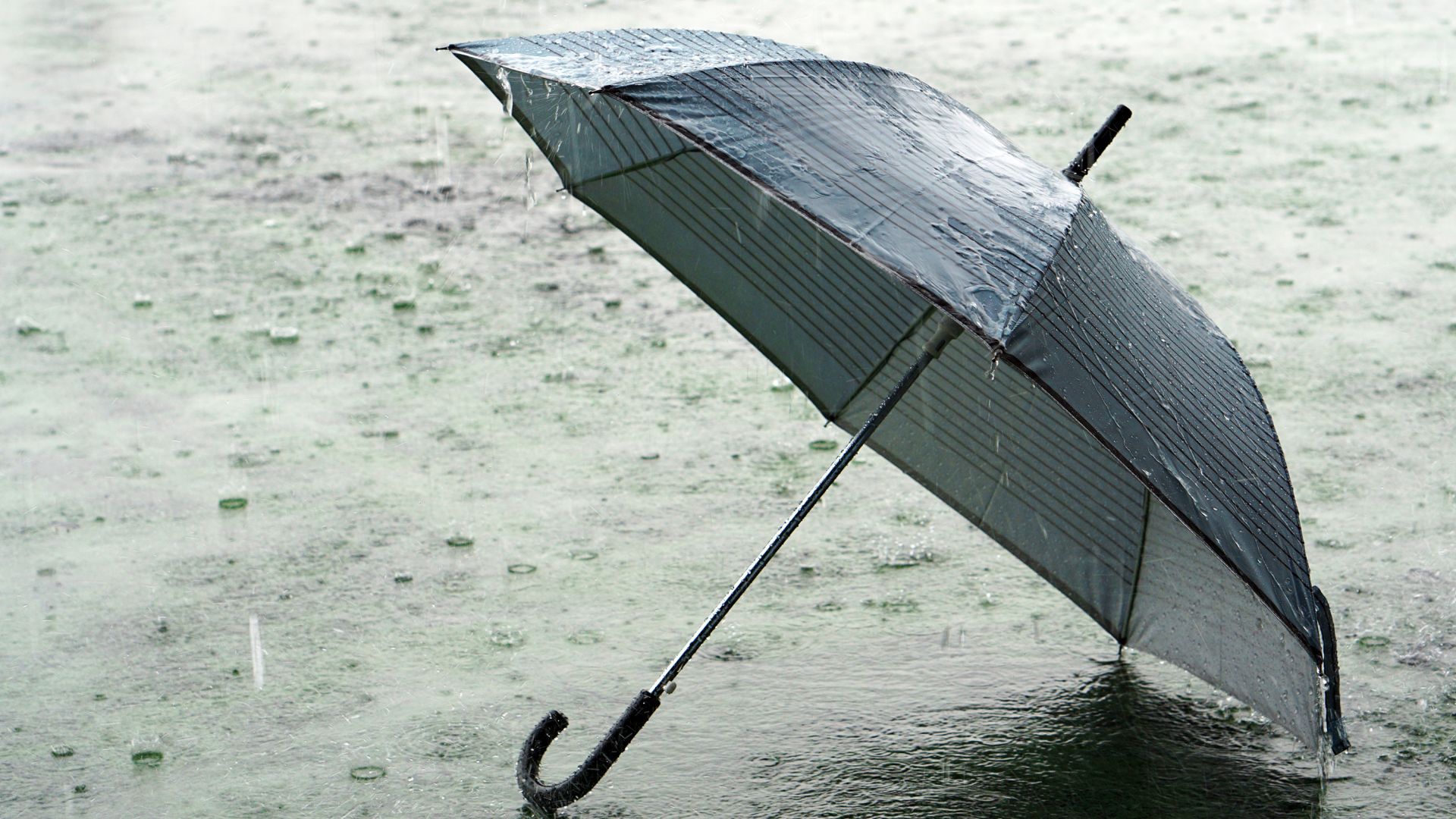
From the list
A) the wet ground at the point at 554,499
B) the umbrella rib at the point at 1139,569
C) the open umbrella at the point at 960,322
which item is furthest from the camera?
the wet ground at the point at 554,499

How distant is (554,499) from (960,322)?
214 cm

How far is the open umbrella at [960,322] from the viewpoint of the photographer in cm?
217

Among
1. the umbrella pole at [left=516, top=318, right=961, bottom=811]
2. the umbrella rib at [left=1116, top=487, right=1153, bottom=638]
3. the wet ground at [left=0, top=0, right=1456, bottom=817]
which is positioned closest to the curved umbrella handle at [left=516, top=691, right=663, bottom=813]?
the umbrella pole at [left=516, top=318, right=961, bottom=811]

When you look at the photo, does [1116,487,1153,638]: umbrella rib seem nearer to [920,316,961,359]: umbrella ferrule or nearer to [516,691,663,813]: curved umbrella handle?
[920,316,961,359]: umbrella ferrule

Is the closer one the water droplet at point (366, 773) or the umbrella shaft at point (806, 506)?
the umbrella shaft at point (806, 506)

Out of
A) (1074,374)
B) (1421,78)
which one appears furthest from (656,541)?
(1421,78)

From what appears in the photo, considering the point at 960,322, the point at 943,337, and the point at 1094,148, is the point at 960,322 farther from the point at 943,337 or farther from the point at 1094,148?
the point at 1094,148

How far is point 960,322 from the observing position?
2.05 meters

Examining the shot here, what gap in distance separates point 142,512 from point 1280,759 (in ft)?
9.11

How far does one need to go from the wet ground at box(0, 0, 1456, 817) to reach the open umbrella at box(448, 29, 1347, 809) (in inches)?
14.4

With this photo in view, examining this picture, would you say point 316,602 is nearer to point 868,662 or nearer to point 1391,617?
point 868,662

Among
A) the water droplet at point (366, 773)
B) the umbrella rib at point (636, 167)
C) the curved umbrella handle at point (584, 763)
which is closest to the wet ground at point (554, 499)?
the water droplet at point (366, 773)

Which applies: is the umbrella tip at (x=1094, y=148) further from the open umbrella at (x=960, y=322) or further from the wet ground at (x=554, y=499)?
the wet ground at (x=554, y=499)

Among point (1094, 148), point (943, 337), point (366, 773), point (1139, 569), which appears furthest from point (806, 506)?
point (366, 773)
